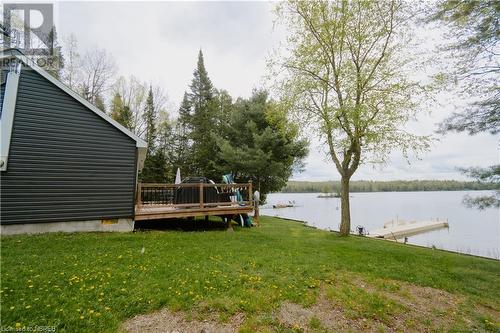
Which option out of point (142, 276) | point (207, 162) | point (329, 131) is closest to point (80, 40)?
point (207, 162)

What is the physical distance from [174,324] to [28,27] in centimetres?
1912

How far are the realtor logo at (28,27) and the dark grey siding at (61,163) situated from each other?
8.30ft

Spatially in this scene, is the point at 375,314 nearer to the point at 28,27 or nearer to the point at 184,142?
the point at 28,27

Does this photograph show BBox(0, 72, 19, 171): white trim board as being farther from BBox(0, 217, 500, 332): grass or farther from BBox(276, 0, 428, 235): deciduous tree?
BBox(276, 0, 428, 235): deciduous tree

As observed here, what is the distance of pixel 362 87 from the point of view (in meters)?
Result: 9.88

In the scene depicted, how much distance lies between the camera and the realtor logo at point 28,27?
9.97 metres

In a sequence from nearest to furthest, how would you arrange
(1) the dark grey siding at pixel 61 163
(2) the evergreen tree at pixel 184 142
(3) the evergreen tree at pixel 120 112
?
(1) the dark grey siding at pixel 61 163 < (3) the evergreen tree at pixel 120 112 < (2) the evergreen tree at pixel 184 142

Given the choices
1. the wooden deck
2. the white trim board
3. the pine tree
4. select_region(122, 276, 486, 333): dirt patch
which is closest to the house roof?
the white trim board

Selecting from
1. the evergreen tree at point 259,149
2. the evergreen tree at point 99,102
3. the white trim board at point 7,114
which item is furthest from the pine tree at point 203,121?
the white trim board at point 7,114

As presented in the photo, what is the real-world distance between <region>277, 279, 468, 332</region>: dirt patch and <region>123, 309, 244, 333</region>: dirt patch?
76cm

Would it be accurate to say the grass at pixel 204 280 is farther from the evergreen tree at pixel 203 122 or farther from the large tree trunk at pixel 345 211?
the evergreen tree at pixel 203 122

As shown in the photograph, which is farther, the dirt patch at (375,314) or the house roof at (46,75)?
the house roof at (46,75)

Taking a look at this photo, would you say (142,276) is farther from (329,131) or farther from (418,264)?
(329,131)

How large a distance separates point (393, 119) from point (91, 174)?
11.1 metres
